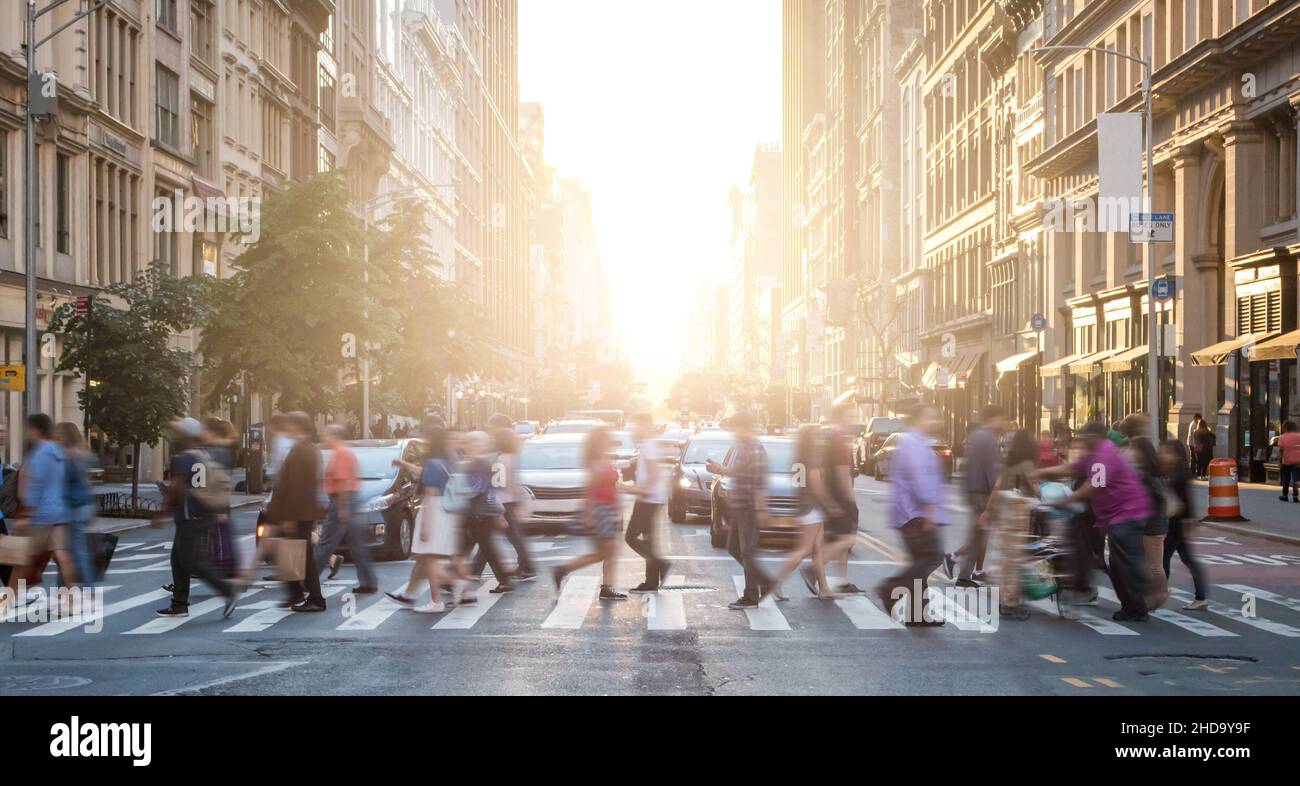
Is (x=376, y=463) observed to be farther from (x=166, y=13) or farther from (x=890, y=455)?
(x=166, y=13)

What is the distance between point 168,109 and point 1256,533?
110 feet

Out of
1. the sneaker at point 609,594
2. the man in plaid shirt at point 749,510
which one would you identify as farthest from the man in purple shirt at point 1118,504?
the sneaker at point 609,594

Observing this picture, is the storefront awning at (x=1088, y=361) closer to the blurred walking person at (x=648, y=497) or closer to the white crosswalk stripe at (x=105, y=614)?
the blurred walking person at (x=648, y=497)

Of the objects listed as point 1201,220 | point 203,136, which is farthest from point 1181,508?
point 203,136

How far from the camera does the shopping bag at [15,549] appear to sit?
14.0 m

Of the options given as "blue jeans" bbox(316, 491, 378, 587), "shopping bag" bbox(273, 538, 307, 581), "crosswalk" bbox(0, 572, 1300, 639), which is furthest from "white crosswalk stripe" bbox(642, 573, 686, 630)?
"shopping bag" bbox(273, 538, 307, 581)

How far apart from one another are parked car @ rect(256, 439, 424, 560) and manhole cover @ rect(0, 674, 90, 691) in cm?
928

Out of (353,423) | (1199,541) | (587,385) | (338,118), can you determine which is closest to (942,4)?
(338,118)

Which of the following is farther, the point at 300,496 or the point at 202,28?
the point at 202,28

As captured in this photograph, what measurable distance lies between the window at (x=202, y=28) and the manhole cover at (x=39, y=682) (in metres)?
39.4

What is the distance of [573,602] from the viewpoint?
15.6 meters

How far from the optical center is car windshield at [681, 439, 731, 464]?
89.8 feet
